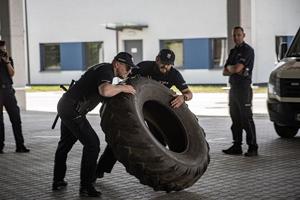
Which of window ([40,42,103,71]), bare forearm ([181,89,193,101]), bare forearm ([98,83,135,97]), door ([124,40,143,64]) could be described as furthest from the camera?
window ([40,42,103,71])

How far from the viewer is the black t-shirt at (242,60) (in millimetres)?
9367

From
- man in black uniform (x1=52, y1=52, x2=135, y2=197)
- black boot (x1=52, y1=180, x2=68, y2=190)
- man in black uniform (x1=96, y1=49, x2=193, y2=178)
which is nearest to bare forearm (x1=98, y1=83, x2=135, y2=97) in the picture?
man in black uniform (x1=52, y1=52, x2=135, y2=197)

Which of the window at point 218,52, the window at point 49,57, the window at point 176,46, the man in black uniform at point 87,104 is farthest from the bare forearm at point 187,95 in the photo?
the window at point 49,57

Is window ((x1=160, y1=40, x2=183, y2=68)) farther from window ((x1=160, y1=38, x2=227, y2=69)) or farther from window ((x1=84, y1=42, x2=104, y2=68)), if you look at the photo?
window ((x1=84, y1=42, x2=104, y2=68))

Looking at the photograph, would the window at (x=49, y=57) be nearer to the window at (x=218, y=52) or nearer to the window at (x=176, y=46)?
the window at (x=176, y=46)

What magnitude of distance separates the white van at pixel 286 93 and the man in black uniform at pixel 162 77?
3.59 metres

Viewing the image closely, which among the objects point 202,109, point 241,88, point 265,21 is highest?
point 265,21

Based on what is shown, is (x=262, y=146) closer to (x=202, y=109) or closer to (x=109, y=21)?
(x=202, y=109)

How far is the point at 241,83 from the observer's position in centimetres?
945

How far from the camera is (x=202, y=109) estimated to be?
1825 centimetres

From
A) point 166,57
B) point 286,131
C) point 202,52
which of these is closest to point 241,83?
point 166,57

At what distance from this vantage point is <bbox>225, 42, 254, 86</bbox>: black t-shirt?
9367 millimetres

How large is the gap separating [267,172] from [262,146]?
2.43m

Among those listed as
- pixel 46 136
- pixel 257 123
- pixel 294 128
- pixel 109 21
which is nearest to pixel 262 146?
pixel 294 128
